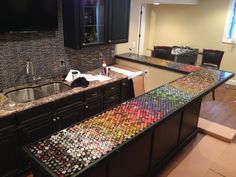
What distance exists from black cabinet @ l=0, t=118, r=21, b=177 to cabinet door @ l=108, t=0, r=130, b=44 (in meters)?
1.93

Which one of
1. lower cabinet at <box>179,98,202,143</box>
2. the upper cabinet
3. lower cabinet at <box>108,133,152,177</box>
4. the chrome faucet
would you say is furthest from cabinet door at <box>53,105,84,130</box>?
lower cabinet at <box>179,98,202,143</box>

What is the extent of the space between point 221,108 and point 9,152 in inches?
145

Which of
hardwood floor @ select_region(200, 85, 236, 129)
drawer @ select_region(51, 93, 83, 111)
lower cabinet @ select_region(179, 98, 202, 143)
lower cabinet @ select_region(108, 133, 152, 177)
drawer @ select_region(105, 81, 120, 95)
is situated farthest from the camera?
hardwood floor @ select_region(200, 85, 236, 129)

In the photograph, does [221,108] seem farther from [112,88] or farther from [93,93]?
[93,93]

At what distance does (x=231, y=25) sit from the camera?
5543 mm

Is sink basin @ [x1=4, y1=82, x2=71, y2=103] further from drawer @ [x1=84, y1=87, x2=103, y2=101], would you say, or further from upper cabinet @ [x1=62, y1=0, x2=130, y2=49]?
upper cabinet @ [x1=62, y1=0, x2=130, y2=49]

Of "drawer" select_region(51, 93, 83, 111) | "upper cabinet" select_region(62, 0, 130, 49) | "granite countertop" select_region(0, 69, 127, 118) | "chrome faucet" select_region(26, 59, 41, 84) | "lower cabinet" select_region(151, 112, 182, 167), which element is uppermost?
"upper cabinet" select_region(62, 0, 130, 49)

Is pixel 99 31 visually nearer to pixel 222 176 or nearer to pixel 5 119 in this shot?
pixel 5 119

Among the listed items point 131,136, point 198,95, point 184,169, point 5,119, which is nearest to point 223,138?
point 184,169

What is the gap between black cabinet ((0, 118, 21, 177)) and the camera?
7.06 ft

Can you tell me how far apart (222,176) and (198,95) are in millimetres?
946

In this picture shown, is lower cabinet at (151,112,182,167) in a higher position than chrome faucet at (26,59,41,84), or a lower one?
lower

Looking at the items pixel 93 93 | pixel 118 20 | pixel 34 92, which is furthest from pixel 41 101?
pixel 118 20

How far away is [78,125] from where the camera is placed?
1758 mm
